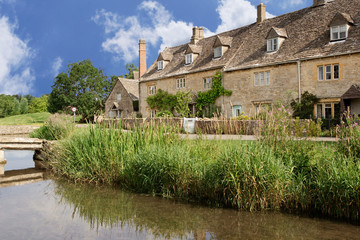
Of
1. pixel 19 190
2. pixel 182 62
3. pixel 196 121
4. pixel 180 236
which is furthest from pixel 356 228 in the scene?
pixel 182 62

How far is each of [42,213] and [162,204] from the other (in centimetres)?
268

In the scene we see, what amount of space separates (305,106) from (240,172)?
16.8 metres

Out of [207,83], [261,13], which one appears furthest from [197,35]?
[207,83]

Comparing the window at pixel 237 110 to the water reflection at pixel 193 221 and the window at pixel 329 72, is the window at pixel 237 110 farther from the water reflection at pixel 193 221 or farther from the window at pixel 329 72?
the water reflection at pixel 193 221

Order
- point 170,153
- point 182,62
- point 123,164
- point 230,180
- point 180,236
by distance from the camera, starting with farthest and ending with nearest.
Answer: point 182,62, point 123,164, point 170,153, point 230,180, point 180,236

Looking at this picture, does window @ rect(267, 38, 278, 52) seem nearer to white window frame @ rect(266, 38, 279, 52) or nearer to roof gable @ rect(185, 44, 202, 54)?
white window frame @ rect(266, 38, 279, 52)

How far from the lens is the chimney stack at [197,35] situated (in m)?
35.0

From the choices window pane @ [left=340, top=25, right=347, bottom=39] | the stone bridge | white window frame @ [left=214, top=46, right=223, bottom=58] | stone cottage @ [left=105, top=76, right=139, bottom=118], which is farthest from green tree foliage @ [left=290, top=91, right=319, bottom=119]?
stone cottage @ [left=105, top=76, right=139, bottom=118]

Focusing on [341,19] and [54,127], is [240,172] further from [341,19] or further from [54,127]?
[341,19]

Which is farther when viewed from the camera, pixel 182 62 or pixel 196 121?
pixel 182 62

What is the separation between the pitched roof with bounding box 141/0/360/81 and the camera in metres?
21.2

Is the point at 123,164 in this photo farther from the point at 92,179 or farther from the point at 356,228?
the point at 356,228

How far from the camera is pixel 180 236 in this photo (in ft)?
18.7

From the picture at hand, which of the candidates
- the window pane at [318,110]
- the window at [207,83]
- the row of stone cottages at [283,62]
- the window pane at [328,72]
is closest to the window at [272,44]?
the row of stone cottages at [283,62]
